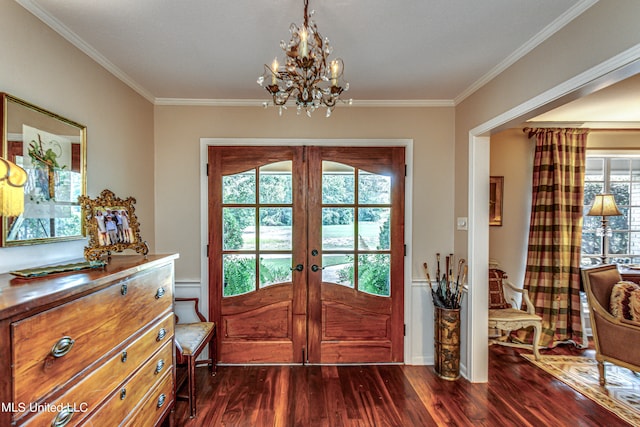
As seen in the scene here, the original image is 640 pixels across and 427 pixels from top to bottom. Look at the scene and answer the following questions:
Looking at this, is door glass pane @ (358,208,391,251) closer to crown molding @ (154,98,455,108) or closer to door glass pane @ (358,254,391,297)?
door glass pane @ (358,254,391,297)

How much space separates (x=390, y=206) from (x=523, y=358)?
6.90 ft

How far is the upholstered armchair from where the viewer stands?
2469 millimetres

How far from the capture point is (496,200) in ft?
12.0

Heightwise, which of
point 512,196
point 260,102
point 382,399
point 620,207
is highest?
point 260,102

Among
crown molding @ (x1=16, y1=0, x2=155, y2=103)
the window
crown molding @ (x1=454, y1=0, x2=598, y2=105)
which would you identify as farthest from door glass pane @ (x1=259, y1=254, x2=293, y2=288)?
the window

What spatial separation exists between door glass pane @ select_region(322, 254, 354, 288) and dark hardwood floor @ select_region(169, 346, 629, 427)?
0.82 meters

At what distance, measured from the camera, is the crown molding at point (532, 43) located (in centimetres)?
163

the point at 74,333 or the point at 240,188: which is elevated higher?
the point at 240,188

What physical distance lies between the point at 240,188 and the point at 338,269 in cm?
125

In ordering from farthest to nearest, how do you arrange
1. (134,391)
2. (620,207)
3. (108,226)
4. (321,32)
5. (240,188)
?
(620,207) < (240,188) < (321,32) < (108,226) < (134,391)

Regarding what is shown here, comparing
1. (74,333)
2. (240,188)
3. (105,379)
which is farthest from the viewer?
(240,188)

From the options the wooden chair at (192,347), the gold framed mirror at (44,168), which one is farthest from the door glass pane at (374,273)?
the gold framed mirror at (44,168)

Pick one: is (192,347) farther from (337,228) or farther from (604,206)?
(604,206)

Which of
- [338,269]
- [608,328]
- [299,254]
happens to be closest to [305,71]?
[299,254]
